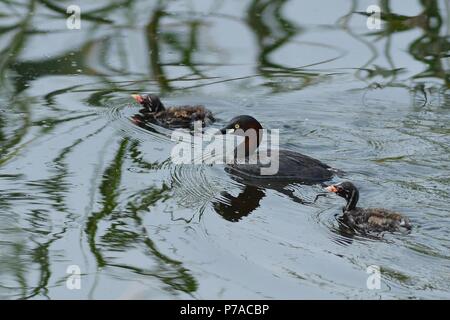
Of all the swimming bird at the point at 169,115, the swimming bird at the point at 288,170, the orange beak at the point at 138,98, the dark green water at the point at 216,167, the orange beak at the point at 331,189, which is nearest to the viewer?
the dark green water at the point at 216,167

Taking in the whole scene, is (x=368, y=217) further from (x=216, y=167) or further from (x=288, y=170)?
(x=216, y=167)

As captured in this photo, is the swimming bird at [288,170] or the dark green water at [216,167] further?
the swimming bird at [288,170]

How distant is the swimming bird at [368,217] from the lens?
23.3ft

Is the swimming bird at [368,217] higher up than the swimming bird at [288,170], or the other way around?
the swimming bird at [288,170]

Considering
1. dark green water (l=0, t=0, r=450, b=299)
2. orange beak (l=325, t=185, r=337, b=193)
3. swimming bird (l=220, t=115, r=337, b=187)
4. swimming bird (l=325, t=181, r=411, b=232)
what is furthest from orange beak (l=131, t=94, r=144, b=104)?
swimming bird (l=325, t=181, r=411, b=232)

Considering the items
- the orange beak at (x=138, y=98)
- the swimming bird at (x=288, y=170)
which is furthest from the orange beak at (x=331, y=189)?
the orange beak at (x=138, y=98)

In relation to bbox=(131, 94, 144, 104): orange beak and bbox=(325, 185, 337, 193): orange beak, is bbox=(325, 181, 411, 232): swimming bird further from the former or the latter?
bbox=(131, 94, 144, 104): orange beak

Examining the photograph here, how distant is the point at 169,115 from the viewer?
31.1 feet

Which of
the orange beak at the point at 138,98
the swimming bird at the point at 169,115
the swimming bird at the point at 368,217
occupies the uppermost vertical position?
the orange beak at the point at 138,98

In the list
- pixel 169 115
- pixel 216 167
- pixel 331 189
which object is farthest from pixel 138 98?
pixel 331 189

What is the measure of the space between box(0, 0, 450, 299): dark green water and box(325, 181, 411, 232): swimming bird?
0.29 ft

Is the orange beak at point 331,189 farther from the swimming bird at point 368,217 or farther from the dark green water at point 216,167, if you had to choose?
the dark green water at point 216,167

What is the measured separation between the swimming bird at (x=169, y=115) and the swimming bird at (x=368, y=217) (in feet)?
6.89
